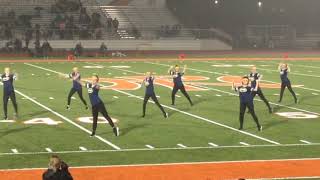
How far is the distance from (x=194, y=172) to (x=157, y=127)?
17.0ft

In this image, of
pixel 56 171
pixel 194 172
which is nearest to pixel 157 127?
pixel 194 172

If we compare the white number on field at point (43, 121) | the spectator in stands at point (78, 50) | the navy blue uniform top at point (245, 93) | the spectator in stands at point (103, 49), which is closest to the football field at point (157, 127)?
the white number on field at point (43, 121)

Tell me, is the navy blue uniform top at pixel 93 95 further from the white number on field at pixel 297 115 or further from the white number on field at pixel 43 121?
the white number on field at pixel 297 115

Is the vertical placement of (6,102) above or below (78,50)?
above

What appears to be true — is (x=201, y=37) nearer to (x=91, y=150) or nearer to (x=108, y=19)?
(x=108, y=19)

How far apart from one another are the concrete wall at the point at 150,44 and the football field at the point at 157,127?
20060 mm

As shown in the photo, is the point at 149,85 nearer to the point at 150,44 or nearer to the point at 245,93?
the point at 245,93

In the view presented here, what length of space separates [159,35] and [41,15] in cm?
983

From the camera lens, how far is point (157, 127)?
17.9m

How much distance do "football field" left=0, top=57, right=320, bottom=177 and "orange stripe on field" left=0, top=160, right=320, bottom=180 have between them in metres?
0.50

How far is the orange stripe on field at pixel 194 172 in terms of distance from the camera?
12289 millimetres

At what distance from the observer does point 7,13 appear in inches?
2083

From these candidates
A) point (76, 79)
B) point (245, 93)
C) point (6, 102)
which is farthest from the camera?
point (76, 79)

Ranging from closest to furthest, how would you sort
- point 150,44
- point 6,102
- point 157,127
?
point 157,127, point 6,102, point 150,44
